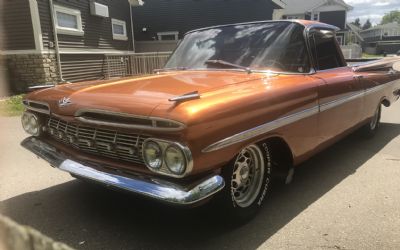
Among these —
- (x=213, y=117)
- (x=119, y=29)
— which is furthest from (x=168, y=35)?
(x=213, y=117)

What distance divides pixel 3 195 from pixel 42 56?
9.00 m

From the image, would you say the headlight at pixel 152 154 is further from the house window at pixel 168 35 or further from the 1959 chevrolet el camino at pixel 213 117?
the house window at pixel 168 35

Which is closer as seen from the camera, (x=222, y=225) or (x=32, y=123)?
(x=222, y=225)

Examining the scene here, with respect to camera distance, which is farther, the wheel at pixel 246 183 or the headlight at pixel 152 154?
the wheel at pixel 246 183

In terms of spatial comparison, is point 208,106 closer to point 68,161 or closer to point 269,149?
point 269,149

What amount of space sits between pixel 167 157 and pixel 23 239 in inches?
51.0

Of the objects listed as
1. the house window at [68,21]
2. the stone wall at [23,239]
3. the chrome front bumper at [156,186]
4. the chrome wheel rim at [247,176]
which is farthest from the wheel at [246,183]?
the house window at [68,21]

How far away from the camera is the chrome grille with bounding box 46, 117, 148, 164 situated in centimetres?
273

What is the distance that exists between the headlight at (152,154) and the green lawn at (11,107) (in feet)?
24.4

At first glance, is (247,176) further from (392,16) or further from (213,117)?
(392,16)

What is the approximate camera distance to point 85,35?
1491 centimetres

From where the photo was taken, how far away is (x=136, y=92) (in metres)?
2.99

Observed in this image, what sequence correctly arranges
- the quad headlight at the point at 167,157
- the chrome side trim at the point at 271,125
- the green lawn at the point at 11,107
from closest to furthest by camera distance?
the quad headlight at the point at 167,157, the chrome side trim at the point at 271,125, the green lawn at the point at 11,107

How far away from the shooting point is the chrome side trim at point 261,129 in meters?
2.63
